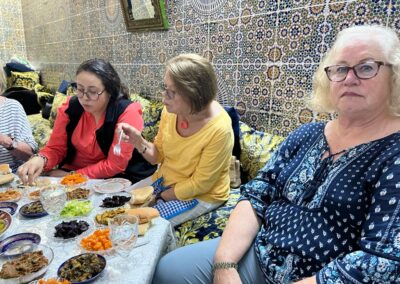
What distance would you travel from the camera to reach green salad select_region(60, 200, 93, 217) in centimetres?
101

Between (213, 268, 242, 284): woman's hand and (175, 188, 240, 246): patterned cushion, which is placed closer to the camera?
(213, 268, 242, 284): woman's hand

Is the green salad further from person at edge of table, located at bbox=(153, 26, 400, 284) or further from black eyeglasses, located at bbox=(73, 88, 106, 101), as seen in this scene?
black eyeglasses, located at bbox=(73, 88, 106, 101)

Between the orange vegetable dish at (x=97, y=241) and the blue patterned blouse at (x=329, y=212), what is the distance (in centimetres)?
55

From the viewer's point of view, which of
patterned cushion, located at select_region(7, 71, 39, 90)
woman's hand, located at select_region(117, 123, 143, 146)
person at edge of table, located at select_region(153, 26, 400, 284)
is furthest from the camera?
patterned cushion, located at select_region(7, 71, 39, 90)

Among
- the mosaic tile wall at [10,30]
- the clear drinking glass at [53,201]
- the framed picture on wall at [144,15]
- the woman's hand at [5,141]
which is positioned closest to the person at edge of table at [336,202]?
the clear drinking glass at [53,201]

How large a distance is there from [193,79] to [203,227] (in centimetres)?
72

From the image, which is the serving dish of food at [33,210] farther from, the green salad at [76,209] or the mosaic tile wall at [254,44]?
the mosaic tile wall at [254,44]

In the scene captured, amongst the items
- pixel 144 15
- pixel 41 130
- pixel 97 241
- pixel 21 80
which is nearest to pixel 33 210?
pixel 97 241

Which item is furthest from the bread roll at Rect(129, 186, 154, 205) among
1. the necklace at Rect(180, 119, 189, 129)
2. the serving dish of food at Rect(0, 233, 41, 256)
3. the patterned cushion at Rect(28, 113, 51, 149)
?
the patterned cushion at Rect(28, 113, 51, 149)

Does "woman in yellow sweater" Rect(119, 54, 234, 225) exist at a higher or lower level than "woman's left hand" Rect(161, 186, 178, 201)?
higher

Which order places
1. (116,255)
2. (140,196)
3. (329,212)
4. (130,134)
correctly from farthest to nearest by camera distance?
(130,134), (140,196), (329,212), (116,255)

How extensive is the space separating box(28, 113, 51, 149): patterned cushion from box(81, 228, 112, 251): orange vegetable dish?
2431 mm

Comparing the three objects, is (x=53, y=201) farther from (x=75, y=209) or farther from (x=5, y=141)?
(x=5, y=141)

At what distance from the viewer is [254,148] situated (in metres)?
1.75
